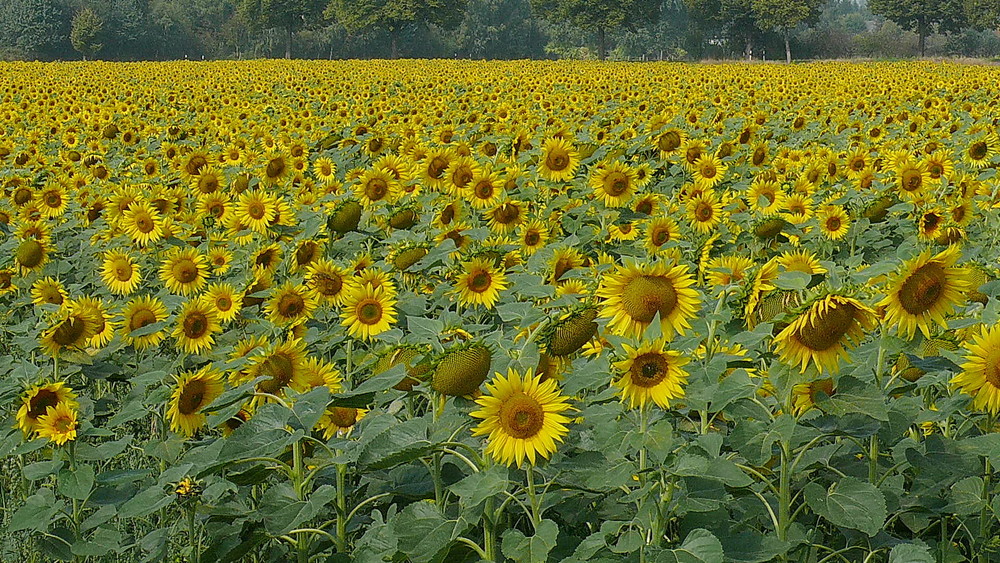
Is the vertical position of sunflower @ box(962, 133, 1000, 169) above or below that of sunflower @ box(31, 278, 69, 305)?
above

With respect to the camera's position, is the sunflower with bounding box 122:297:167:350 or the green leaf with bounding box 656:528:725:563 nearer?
the green leaf with bounding box 656:528:725:563

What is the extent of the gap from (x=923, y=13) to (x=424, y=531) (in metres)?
72.8

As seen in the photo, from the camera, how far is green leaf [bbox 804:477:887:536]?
190 centimetres

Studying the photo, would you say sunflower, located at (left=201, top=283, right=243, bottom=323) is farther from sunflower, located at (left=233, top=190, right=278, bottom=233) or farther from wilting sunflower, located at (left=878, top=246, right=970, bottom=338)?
wilting sunflower, located at (left=878, top=246, right=970, bottom=338)

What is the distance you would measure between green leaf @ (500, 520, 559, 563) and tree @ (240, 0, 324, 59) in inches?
2569

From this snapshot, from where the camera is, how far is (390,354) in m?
2.19

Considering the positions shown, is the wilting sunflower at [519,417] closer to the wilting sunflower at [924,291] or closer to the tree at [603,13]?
the wilting sunflower at [924,291]

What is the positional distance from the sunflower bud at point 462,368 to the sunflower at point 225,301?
172cm

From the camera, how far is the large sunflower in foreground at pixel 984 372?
1990mm

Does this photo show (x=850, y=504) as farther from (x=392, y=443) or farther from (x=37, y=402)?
(x=37, y=402)

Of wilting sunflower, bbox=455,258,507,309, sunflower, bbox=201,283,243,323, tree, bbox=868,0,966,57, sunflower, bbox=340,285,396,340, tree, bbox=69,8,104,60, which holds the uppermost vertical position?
tree, bbox=868,0,966,57

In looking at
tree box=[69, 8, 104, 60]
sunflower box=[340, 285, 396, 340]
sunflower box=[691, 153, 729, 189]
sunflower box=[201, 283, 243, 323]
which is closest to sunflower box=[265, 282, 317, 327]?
sunflower box=[201, 283, 243, 323]

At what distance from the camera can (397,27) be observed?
202ft

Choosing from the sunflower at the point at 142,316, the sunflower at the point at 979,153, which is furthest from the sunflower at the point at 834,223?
the sunflower at the point at 142,316
